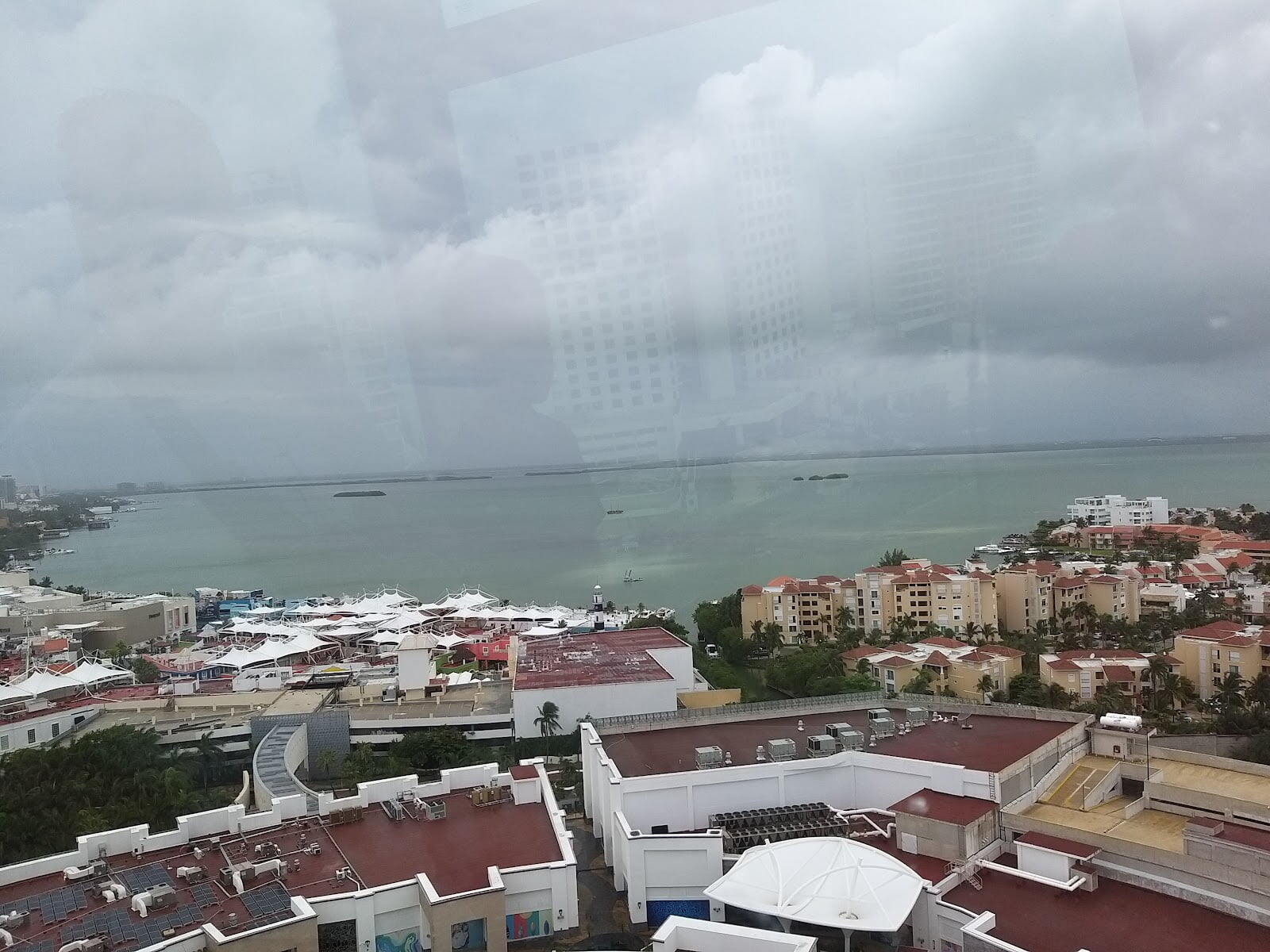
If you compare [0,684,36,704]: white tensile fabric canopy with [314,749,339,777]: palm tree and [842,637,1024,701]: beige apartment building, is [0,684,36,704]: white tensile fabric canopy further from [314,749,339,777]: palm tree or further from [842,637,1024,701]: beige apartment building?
[842,637,1024,701]: beige apartment building

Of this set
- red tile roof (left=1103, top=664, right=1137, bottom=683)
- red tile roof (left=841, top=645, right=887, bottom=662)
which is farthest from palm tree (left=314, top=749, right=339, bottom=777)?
red tile roof (left=1103, top=664, right=1137, bottom=683)

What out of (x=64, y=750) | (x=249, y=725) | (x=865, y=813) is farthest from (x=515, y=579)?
(x=865, y=813)

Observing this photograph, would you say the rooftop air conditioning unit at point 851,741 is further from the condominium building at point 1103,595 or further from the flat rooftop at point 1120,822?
the condominium building at point 1103,595

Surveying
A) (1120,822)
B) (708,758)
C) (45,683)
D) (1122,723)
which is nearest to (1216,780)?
(1122,723)

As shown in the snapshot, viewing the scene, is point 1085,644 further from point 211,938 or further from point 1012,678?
point 211,938

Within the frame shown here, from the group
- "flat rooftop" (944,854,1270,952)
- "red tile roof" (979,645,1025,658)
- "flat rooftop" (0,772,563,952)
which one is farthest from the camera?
"red tile roof" (979,645,1025,658)

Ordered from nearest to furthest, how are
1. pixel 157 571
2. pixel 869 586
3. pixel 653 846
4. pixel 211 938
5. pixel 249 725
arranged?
pixel 211 938, pixel 653 846, pixel 249 725, pixel 869 586, pixel 157 571
